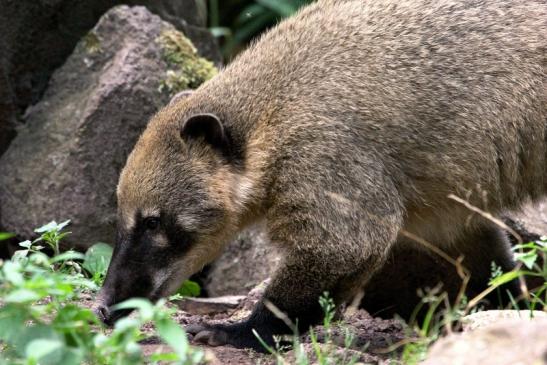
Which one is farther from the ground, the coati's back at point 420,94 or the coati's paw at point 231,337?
the coati's back at point 420,94

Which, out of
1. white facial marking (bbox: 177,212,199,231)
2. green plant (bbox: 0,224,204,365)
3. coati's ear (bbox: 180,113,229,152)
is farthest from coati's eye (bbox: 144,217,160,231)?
green plant (bbox: 0,224,204,365)

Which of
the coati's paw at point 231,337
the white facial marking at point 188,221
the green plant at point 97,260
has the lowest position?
the coati's paw at point 231,337

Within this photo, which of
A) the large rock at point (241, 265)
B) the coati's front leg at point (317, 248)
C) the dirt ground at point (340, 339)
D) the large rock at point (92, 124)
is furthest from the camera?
the large rock at point (241, 265)

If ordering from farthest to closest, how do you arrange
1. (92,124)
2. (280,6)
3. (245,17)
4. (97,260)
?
(245,17) < (280,6) < (92,124) < (97,260)

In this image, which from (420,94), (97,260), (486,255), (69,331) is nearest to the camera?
(69,331)

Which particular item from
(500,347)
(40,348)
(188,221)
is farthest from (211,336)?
(500,347)

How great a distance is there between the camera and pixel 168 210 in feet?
17.8

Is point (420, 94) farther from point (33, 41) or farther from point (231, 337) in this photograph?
point (33, 41)

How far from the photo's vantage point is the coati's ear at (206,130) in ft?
18.0

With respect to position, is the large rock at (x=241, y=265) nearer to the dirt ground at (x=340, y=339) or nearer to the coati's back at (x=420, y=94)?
the dirt ground at (x=340, y=339)

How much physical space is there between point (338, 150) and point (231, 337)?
1.33 metres

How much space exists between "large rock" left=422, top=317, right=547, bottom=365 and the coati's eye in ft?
8.69

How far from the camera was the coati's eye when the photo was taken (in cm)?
543

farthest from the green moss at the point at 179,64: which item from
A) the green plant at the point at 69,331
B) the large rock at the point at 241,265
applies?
the green plant at the point at 69,331
